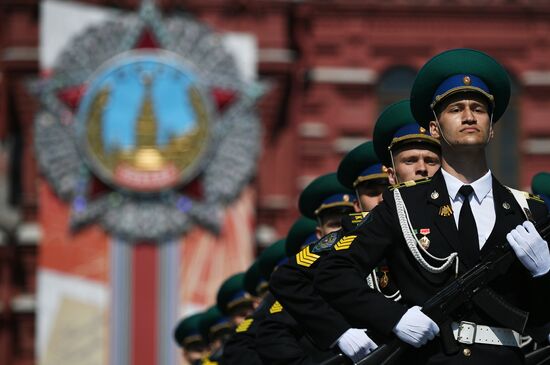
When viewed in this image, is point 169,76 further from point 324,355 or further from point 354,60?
point 324,355

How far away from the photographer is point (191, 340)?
13.5 m

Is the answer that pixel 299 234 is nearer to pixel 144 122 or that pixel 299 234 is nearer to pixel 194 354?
pixel 194 354

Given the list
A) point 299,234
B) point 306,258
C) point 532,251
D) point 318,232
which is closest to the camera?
point 532,251

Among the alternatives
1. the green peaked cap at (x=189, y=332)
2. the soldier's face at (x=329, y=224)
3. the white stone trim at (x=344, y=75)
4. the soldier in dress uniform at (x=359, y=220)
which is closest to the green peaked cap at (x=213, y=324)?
the green peaked cap at (x=189, y=332)

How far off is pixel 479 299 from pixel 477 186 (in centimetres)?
40

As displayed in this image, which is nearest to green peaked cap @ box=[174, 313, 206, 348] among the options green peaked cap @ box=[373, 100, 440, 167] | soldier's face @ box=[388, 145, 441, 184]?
green peaked cap @ box=[373, 100, 440, 167]

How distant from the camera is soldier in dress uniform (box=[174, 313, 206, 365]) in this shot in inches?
515

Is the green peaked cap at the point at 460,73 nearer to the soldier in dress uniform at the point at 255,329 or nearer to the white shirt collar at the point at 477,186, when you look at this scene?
the white shirt collar at the point at 477,186

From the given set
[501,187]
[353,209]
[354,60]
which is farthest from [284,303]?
[354,60]

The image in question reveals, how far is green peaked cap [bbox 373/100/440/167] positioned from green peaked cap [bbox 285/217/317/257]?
1.64 m

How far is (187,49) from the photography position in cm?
1983

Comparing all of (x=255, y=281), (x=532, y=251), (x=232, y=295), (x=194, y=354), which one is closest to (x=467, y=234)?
(x=532, y=251)

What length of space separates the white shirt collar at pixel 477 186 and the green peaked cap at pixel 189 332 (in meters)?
7.86

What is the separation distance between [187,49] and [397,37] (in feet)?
9.57
